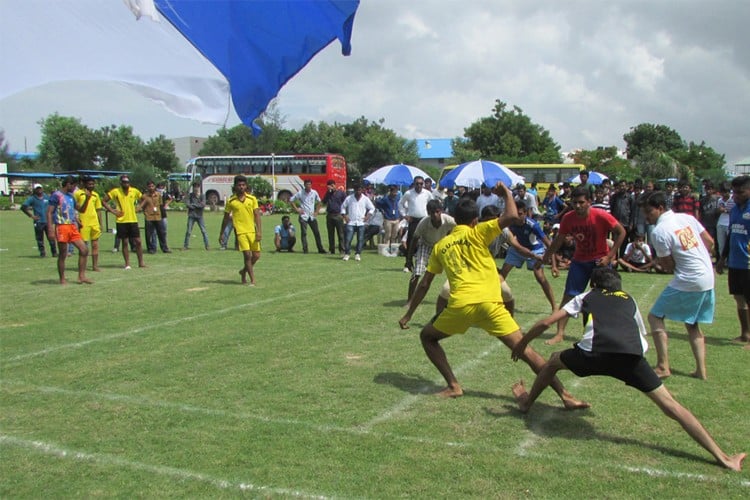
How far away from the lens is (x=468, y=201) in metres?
5.94

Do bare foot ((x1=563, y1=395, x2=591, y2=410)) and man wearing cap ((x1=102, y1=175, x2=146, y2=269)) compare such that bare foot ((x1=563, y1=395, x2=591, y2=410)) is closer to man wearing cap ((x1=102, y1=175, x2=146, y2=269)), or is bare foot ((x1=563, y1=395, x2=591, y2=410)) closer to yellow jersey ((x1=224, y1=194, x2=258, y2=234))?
yellow jersey ((x1=224, y1=194, x2=258, y2=234))

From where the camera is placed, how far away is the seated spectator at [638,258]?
14.3 metres

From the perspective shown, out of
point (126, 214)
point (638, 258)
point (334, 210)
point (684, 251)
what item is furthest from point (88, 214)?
point (638, 258)

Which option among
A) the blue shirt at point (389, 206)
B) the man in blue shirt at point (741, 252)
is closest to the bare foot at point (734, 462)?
the man in blue shirt at point (741, 252)

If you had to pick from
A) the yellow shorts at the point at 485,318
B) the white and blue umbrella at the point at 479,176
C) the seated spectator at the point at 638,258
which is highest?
the white and blue umbrella at the point at 479,176

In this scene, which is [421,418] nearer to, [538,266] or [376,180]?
[538,266]

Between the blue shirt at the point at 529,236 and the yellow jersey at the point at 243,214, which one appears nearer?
the blue shirt at the point at 529,236

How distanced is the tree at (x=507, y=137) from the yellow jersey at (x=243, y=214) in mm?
48597

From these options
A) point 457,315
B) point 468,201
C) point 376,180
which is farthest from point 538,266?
point 376,180

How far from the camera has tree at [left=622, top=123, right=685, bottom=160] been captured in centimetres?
7069

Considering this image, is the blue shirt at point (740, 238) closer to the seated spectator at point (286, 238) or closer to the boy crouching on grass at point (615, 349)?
the boy crouching on grass at point (615, 349)

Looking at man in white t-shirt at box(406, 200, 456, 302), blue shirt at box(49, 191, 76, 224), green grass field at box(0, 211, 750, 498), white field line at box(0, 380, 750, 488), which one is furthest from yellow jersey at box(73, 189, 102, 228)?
white field line at box(0, 380, 750, 488)

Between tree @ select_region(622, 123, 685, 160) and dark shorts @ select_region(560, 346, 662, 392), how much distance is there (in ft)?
234

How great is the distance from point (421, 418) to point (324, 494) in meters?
1.42
